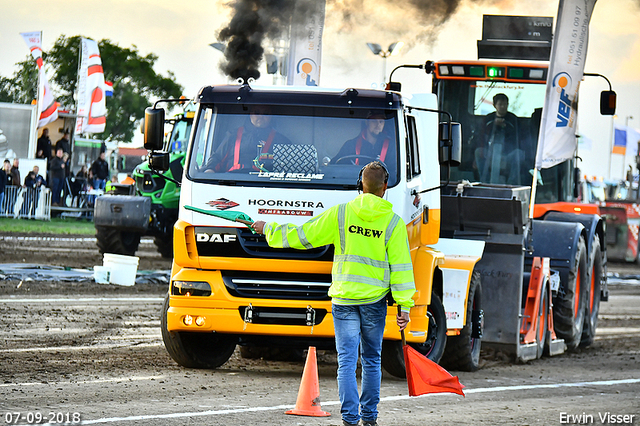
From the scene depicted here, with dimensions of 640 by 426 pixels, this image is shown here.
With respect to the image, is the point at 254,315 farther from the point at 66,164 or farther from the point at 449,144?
the point at 66,164

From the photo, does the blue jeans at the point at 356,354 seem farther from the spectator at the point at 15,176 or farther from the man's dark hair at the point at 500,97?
the spectator at the point at 15,176

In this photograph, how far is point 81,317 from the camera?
1304cm

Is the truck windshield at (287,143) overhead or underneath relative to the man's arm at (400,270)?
overhead

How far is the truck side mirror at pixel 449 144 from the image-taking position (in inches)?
368

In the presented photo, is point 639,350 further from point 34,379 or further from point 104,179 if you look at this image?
point 104,179

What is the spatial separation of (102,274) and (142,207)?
2435 mm

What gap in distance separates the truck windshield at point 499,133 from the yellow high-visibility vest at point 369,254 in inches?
271

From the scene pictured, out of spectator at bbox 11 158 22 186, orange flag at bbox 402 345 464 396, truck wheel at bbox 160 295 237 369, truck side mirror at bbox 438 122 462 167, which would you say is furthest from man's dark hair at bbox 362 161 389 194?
spectator at bbox 11 158 22 186

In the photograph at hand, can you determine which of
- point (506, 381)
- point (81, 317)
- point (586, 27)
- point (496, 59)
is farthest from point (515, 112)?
point (81, 317)

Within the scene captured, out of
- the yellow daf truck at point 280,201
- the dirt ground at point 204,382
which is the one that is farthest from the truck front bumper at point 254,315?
the dirt ground at point 204,382

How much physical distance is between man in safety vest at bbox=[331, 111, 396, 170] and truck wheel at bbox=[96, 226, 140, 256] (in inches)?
459

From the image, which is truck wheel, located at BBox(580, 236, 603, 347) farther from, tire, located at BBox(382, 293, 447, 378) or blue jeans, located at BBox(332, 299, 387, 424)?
blue jeans, located at BBox(332, 299, 387, 424)

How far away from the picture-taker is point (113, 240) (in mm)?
20125

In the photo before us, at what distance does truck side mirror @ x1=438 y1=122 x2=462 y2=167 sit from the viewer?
30.7ft
